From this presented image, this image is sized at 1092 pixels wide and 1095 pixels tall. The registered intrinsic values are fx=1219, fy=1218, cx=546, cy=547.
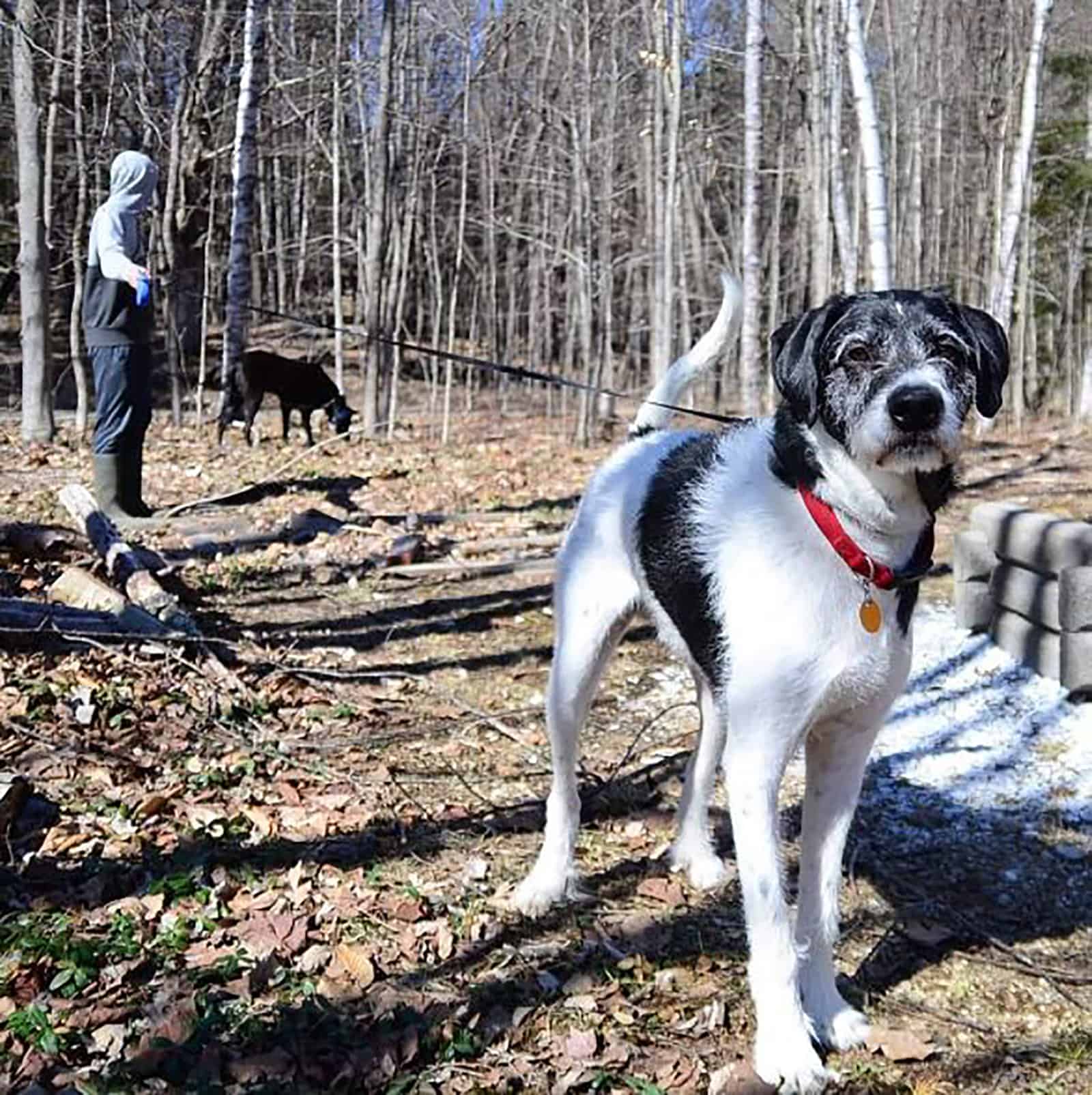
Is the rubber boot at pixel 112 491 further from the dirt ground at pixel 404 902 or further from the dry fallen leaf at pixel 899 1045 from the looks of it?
the dry fallen leaf at pixel 899 1045

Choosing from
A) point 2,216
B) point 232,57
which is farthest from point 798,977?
point 2,216

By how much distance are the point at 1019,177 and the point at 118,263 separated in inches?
567

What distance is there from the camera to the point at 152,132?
16781mm

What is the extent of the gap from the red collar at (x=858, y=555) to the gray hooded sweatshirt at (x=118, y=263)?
6.28 metres

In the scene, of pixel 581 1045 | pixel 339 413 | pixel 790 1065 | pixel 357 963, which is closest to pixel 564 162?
pixel 339 413

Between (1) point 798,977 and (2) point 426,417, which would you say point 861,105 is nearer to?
(1) point 798,977

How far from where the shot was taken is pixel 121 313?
26.3 ft

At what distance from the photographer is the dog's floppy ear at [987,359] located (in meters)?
2.72

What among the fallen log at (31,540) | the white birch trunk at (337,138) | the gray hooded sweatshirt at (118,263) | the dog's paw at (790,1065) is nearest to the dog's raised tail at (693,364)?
the dog's paw at (790,1065)

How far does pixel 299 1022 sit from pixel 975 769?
9.84 feet

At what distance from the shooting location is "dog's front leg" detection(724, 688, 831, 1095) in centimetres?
278

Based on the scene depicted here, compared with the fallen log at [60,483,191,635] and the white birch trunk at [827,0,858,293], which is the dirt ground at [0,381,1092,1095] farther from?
the white birch trunk at [827,0,858,293]

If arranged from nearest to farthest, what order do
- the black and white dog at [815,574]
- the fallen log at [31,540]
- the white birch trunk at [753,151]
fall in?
the black and white dog at [815,574] < the fallen log at [31,540] < the white birch trunk at [753,151]

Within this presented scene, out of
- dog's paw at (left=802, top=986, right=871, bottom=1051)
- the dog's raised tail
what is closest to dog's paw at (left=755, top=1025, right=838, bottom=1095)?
dog's paw at (left=802, top=986, right=871, bottom=1051)
